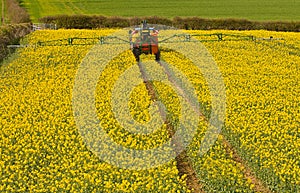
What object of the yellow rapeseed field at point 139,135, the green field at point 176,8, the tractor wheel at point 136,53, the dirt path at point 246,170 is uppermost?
the tractor wheel at point 136,53

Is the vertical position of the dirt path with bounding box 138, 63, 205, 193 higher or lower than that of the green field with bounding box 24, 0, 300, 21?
higher

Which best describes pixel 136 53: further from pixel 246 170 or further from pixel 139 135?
pixel 246 170

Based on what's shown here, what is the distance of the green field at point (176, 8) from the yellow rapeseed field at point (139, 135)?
35612 millimetres

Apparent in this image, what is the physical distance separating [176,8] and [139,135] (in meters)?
52.2

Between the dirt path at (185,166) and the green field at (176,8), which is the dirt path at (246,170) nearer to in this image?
the dirt path at (185,166)

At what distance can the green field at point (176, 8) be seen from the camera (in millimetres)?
61344

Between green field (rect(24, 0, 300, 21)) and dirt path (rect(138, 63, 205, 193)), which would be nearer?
dirt path (rect(138, 63, 205, 193))

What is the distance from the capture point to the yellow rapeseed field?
41.5 feet

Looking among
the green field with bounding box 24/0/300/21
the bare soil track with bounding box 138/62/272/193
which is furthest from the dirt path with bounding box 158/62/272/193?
the green field with bounding box 24/0/300/21

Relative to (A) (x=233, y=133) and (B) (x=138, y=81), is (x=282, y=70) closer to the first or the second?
(B) (x=138, y=81)

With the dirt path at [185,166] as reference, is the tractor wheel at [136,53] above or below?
above

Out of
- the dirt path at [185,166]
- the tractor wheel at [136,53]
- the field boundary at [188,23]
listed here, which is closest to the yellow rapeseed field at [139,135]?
the dirt path at [185,166]

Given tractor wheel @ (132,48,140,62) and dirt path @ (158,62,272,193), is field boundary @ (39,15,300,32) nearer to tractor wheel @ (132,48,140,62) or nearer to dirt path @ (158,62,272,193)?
tractor wheel @ (132,48,140,62)

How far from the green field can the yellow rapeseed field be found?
3561 centimetres
